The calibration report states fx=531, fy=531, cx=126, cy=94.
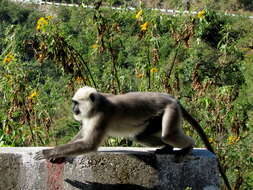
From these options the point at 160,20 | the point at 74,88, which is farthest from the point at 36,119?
the point at 160,20

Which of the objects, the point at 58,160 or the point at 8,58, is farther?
the point at 8,58

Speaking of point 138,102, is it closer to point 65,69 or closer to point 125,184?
point 125,184

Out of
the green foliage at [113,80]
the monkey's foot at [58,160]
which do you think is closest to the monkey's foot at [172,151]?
the monkey's foot at [58,160]

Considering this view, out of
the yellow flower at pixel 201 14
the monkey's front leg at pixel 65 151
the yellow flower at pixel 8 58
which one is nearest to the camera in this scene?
the monkey's front leg at pixel 65 151

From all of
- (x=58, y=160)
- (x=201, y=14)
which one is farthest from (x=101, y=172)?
(x=201, y=14)

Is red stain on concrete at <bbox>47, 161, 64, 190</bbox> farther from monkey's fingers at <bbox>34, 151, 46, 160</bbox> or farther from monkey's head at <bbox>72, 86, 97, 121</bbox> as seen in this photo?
monkey's head at <bbox>72, 86, 97, 121</bbox>

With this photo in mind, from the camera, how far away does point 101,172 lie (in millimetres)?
4203

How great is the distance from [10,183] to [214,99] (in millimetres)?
3241

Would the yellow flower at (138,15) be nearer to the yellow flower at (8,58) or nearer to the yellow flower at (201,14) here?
the yellow flower at (201,14)

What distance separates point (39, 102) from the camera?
638 centimetres

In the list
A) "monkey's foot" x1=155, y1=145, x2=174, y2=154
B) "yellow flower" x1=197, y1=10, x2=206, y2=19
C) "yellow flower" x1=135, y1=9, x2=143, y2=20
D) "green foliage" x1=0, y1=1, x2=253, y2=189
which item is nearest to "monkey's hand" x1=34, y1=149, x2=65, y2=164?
"monkey's foot" x1=155, y1=145, x2=174, y2=154

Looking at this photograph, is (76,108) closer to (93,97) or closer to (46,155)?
(93,97)

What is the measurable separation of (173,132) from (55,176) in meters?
1.04

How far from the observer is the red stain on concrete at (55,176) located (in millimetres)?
4203
